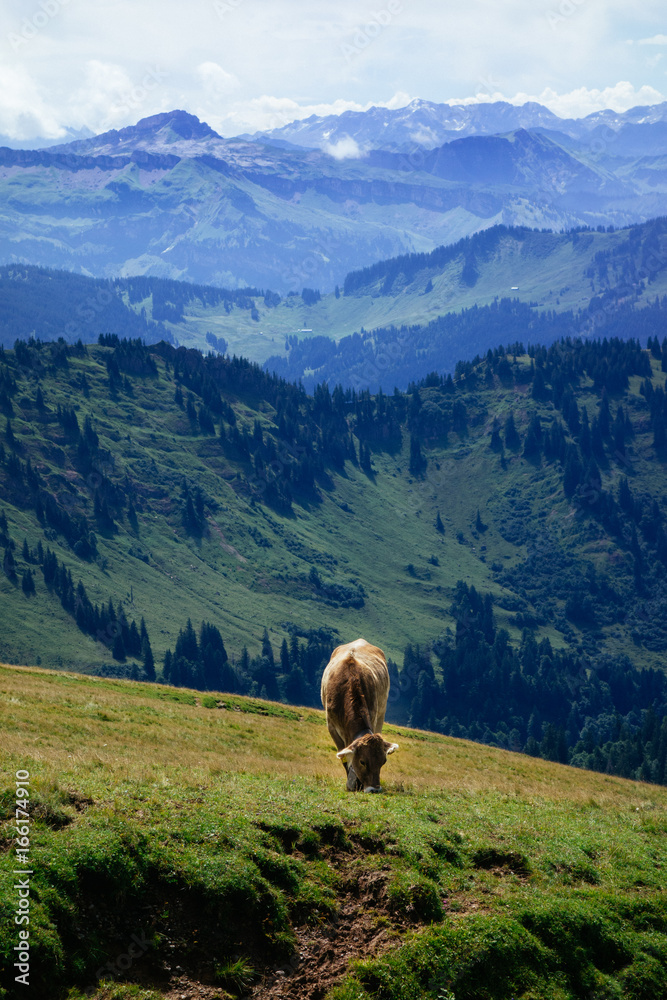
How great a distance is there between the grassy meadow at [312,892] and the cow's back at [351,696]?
207 inches

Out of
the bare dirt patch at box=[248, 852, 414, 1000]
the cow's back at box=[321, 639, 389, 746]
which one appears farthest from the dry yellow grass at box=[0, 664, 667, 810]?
the bare dirt patch at box=[248, 852, 414, 1000]

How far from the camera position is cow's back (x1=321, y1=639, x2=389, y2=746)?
32.2 metres

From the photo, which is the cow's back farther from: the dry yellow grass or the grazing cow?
the dry yellow grass

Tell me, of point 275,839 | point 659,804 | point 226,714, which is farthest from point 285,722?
point 275,839

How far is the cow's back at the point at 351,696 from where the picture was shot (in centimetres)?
3222

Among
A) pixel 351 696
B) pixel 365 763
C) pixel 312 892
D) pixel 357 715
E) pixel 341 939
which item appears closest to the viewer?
pixel 341 939

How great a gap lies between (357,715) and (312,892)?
12.2 m

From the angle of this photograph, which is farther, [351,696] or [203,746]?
[203,746]

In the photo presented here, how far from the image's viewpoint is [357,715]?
105 ft

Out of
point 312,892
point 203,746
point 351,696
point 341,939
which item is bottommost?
point 203,746

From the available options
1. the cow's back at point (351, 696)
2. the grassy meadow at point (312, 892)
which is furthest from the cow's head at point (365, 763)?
the cow's back at point (351, 696)

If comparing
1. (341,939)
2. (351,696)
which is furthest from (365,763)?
(341,939)

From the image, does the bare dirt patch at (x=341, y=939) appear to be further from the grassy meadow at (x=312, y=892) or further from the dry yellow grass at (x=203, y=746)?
the dry yellow grass at (x=203, y=746)

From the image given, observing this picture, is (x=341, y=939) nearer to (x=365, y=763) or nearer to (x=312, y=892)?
(x=312, y=892)
